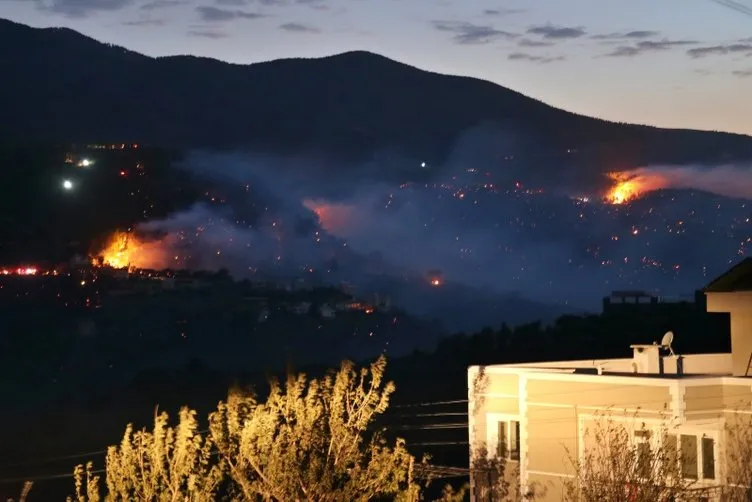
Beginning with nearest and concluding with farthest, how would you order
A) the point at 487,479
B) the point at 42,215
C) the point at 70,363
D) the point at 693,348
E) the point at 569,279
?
the point at 487,479
the point at 693,348
the point at 70,363
the point at 42,215
the point at 569,279

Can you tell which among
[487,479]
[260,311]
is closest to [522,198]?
[260,311]

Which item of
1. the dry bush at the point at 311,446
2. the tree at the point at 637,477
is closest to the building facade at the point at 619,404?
the tree at the point at 637,477

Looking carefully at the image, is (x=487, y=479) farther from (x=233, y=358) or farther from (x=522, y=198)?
(x=522, y=198)

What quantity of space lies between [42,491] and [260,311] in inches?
1940

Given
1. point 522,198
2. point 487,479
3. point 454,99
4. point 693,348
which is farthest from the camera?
point 454,99

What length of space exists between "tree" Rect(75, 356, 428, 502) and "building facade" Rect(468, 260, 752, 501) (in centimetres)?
530

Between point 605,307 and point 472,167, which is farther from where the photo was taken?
point 472,167

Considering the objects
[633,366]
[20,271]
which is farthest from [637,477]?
[20,271]

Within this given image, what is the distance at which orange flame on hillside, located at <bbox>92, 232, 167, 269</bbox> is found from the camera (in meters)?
89.6

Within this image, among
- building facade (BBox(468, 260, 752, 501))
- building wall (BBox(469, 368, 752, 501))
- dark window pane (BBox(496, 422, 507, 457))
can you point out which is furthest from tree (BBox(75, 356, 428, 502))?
dark window pane (BBox(496, 422, 507, 457))

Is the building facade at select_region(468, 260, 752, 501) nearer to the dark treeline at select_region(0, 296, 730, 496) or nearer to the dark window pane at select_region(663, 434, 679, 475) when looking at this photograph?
the dark window pane at select_region(663, 434, 679, 475)

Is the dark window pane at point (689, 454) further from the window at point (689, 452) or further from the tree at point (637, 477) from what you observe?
the tree at point (637, 477)

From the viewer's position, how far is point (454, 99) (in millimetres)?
151625

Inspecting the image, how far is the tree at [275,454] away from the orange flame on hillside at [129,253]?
252 ft
